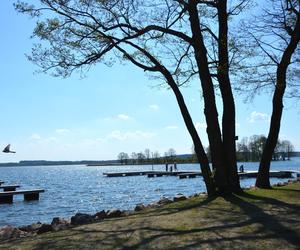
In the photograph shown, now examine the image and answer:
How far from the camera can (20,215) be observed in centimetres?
2855

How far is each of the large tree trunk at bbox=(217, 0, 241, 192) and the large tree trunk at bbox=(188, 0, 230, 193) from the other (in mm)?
511

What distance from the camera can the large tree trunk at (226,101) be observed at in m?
16.4

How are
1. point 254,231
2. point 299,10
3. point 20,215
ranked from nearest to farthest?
point 254,231, point 299,10, point 20,215

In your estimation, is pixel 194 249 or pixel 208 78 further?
pixel 208 78

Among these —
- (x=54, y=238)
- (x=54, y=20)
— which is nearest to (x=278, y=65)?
(x=54, y=20)

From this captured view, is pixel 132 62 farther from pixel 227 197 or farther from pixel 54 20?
pixel 227 197

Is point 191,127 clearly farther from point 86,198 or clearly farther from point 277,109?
point 86,198

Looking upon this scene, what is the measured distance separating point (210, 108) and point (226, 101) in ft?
4.23

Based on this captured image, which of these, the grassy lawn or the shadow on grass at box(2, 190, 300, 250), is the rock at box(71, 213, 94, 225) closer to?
the grassy lawn

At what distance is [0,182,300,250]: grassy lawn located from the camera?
8.22 meters

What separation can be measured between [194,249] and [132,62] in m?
10.3

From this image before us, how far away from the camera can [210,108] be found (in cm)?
1584

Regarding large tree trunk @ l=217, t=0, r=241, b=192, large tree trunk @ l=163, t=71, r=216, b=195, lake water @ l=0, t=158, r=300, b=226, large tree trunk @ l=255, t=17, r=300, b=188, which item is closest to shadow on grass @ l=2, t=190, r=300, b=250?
large tree trunk @ l=217, t=0, r=241, b=192

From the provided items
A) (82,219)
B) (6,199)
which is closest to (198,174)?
(6,199)
